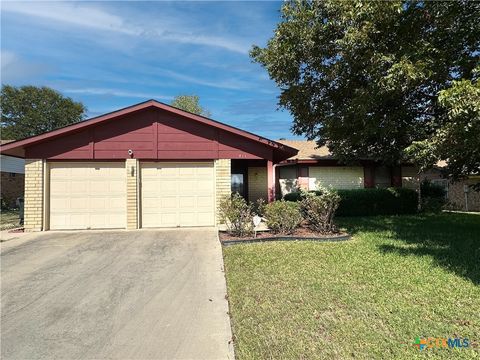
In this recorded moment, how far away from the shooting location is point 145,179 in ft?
39.9

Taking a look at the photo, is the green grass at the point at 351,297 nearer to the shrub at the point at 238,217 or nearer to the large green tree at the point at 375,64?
the shrub at the point at 238,217

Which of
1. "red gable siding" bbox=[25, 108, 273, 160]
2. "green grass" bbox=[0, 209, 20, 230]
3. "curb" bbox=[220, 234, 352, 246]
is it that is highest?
"red gable siding" bbox=[25, 108, 273, 160]

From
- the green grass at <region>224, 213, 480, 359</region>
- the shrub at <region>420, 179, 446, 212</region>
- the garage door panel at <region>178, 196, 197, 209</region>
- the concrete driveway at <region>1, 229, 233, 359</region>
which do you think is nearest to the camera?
the green grass at <region>224, 213, 480, 359</region>

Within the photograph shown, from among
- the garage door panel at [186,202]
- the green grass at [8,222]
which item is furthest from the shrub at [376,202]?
the green grass at [8,222]

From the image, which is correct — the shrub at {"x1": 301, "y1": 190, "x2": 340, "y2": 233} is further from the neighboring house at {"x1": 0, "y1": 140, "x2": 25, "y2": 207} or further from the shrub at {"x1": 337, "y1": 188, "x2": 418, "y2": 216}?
the neighboring house at {"x1": 0, "y1": 140, "x2": 25, "y2": 207}

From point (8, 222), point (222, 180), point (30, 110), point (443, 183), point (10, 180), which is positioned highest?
point (30, 110)

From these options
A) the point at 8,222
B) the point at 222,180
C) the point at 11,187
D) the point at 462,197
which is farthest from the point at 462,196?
the point at 11,187

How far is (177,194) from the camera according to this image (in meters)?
12.3

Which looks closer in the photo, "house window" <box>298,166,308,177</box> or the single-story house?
"house window" <box>298,166,308,177</box>

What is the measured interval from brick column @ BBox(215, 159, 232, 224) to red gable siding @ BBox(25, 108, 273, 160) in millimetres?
308

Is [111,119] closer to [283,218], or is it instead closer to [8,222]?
[283,218]

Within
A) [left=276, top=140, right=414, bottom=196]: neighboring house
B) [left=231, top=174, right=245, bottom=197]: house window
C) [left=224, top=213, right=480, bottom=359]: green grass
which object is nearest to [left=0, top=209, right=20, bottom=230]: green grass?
[left=224, top=213, right=480, bottom=359]: green grass

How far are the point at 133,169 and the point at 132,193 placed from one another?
766 millimetres

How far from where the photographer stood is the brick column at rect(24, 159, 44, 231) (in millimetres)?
11578
